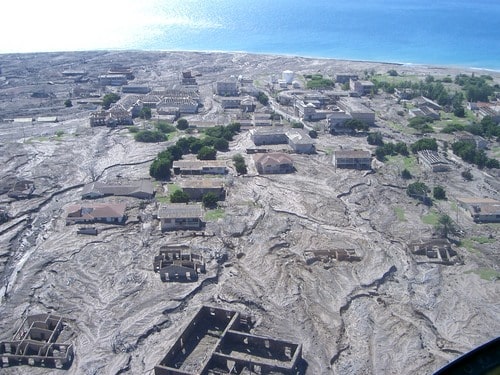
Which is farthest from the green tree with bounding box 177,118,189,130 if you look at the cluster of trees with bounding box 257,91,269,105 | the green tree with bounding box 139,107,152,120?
the cluster of trees with bounding box 257,91,269,105

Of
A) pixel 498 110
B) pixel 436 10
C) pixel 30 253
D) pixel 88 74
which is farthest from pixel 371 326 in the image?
pixel 436 10

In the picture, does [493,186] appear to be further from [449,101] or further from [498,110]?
[449,101]

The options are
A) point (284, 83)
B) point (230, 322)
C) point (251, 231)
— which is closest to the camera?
point (230, 322)

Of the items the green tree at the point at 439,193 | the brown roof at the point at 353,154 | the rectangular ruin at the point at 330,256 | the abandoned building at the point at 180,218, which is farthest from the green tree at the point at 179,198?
the green tree at the point at 439,193

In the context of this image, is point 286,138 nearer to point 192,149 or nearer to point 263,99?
point 192,149

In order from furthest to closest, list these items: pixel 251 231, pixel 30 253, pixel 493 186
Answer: pixel 493 186 < pixel 251 231 < pixel 30 253

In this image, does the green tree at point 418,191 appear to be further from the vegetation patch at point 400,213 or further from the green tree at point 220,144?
the green tree at point 220,144
